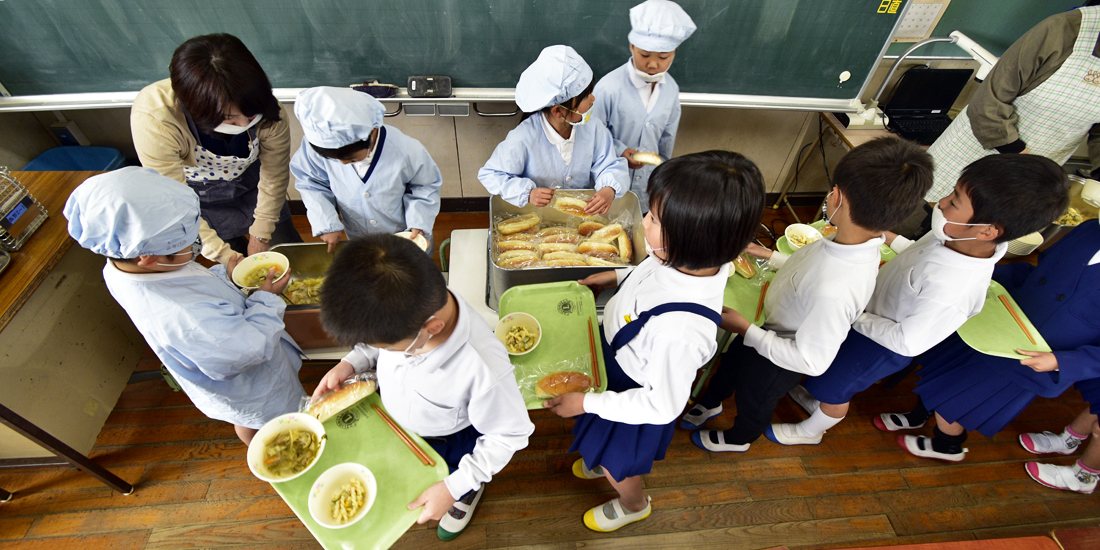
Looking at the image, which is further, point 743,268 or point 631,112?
point 631,112

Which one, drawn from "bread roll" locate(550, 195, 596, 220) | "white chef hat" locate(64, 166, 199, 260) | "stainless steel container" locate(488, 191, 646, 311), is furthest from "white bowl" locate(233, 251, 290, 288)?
"bread roll" locate(550, 195, 596, 220)

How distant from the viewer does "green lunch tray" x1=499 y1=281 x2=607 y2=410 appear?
172 cm

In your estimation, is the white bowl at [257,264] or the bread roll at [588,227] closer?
the white bowl at [257,264]

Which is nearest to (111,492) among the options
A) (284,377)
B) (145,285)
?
(284,377)

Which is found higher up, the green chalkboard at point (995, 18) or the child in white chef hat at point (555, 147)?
the green chalkboard at point (995, 18)

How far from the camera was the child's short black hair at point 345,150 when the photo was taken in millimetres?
1803

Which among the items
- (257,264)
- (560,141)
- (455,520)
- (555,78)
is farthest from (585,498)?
(555,78)

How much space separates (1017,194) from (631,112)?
5.85ft

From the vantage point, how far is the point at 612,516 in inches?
89.5

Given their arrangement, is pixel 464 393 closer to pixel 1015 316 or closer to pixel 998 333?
pixel 998 333

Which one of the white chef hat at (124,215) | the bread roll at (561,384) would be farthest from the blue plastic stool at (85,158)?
the bread roll at (561,384)

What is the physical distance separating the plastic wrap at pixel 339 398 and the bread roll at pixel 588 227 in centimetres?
129

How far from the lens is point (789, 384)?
206 centimetres

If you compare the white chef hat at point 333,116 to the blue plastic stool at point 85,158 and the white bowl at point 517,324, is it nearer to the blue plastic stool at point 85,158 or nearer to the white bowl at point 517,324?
the white bowl at point 517,324
